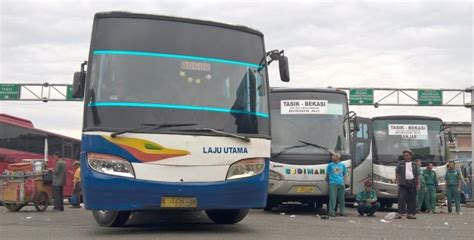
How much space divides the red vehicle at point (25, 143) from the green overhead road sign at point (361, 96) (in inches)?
796

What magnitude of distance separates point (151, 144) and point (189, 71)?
1.30m

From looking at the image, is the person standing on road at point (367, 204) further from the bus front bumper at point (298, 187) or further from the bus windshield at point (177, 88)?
the bus windshield at point (177, 88)

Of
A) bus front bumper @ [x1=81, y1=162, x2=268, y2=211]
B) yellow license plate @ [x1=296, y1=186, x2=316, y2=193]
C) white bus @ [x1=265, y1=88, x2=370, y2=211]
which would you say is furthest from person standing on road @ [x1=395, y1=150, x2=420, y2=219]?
bus front bumper @ [x1=81, y1=162, x2=268, y2=211]

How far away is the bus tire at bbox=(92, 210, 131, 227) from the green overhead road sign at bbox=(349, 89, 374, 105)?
30.2m

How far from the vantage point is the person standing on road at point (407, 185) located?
1439cm

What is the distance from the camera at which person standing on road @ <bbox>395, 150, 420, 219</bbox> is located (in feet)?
47.2

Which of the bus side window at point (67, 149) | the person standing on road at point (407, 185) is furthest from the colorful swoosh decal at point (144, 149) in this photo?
the bus side window at point (67, 149)

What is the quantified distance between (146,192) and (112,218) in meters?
1.77

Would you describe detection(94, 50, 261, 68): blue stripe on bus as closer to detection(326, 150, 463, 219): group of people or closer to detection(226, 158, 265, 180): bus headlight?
detection(226, 158, 265, 180): bus headlight

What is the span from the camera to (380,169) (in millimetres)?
18078

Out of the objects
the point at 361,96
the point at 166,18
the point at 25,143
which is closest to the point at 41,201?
the point at 25,143

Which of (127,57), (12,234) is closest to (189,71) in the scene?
(127,57)

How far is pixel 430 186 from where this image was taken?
56.7 feet

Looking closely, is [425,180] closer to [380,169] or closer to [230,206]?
[380,169]
